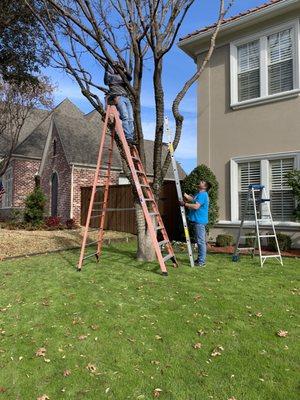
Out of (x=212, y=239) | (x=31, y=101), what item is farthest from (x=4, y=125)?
(x=212, y=239)

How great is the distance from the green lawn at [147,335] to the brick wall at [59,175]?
1544 centimetres

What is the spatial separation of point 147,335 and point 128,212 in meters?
11.9

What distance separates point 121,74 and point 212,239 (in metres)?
6.40

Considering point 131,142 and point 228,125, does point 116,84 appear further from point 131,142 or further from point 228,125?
point 228,125

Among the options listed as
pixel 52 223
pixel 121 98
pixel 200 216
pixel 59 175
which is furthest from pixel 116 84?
pixel 59 175

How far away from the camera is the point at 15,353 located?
423 centimetres

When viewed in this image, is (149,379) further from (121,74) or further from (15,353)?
(121,74)

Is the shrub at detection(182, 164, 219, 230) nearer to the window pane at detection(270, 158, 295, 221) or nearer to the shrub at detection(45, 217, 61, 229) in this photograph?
the window pane at detection(270, 158, 295, 221)

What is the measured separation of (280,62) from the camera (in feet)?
38.8

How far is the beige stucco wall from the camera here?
37.9ft

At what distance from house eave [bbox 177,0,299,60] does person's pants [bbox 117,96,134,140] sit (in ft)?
18.5

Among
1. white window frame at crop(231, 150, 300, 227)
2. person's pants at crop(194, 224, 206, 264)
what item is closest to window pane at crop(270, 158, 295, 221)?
white window frame at crop(231, 150, 300, 227)

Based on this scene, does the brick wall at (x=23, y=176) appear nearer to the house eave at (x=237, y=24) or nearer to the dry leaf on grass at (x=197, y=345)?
the house eave at (x=237, y=24)

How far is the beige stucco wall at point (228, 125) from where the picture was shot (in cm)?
1154
